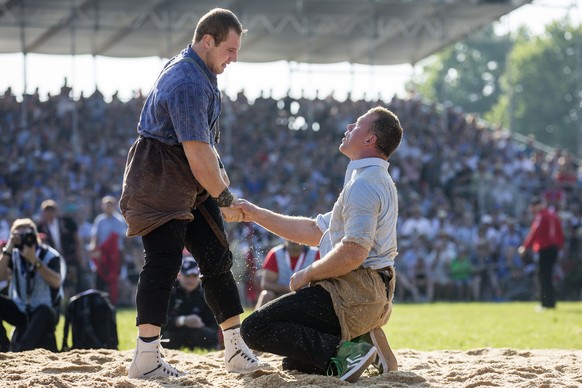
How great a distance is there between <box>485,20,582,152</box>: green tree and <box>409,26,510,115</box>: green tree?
1060cm

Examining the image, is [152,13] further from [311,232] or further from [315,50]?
[311,232]

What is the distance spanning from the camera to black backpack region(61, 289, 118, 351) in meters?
9.79

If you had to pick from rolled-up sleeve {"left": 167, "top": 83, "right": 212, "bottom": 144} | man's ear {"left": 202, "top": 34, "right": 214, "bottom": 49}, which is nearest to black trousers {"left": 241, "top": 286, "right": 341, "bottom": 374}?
rolled-up sleeve {"left": 167, "top": 83, "right": 212, "bottom": 144}

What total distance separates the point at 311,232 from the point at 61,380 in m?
2.02

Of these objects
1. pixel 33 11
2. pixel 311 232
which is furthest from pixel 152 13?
pixel 311 232

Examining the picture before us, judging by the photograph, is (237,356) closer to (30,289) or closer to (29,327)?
(29,327)

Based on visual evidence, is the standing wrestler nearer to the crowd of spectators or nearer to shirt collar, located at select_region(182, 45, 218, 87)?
shirt collar, located at select_region(182, 45, 218, 87)

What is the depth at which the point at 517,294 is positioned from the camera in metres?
24.3

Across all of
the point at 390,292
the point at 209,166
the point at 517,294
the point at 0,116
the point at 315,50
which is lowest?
the point at 517,294

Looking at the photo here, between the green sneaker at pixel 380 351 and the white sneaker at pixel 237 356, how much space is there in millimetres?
704

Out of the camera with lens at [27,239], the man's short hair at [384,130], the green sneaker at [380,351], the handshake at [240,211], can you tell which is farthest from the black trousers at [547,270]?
the man's short hair at [384,130]

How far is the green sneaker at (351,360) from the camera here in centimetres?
630

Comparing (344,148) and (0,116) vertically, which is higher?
(0,116)

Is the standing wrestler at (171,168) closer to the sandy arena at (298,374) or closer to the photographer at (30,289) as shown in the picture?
the sandy arena at (298,374)
